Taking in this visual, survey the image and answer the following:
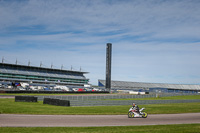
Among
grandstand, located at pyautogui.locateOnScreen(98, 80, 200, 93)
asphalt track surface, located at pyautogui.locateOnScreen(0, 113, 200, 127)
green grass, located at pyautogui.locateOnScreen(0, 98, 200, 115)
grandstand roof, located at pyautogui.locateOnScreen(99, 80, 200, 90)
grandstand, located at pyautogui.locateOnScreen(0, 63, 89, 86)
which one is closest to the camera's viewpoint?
asphalt track surface, located at pyautogui.locateOnScreen(0, 113, 200, 127)

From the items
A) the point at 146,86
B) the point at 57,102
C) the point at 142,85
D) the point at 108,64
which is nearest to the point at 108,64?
the point at 108,64

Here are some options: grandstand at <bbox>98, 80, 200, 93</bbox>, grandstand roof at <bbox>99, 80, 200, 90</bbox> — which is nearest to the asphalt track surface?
grandstand at <bbox>98, 80, 200, 93</bbox>

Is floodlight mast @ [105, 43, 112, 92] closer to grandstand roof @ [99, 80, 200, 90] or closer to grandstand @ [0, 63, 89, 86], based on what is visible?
grandstand roof @ [99, 80, 200, 90]

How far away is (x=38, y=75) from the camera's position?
446 feet

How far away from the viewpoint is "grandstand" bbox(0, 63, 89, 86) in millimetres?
122944

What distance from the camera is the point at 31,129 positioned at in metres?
13.8

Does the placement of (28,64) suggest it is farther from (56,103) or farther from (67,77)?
(56,103)

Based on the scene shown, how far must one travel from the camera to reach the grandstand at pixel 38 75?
12294cm

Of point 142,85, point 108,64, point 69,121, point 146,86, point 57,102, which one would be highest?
point 108,64

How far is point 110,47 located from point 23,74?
52168 millimetres

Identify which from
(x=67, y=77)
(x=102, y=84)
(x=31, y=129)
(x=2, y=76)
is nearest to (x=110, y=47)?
(x=102, y=84)

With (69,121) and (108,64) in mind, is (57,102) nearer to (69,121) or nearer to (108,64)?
(69,121)

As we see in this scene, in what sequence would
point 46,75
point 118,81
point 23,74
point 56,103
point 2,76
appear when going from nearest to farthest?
point 56,103 < point 2,76 < point 23,74 < point 46,75 < point 118,81

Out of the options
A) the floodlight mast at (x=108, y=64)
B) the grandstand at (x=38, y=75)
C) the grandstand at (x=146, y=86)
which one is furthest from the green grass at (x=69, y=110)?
the grandstand at (x=146, y=86)
